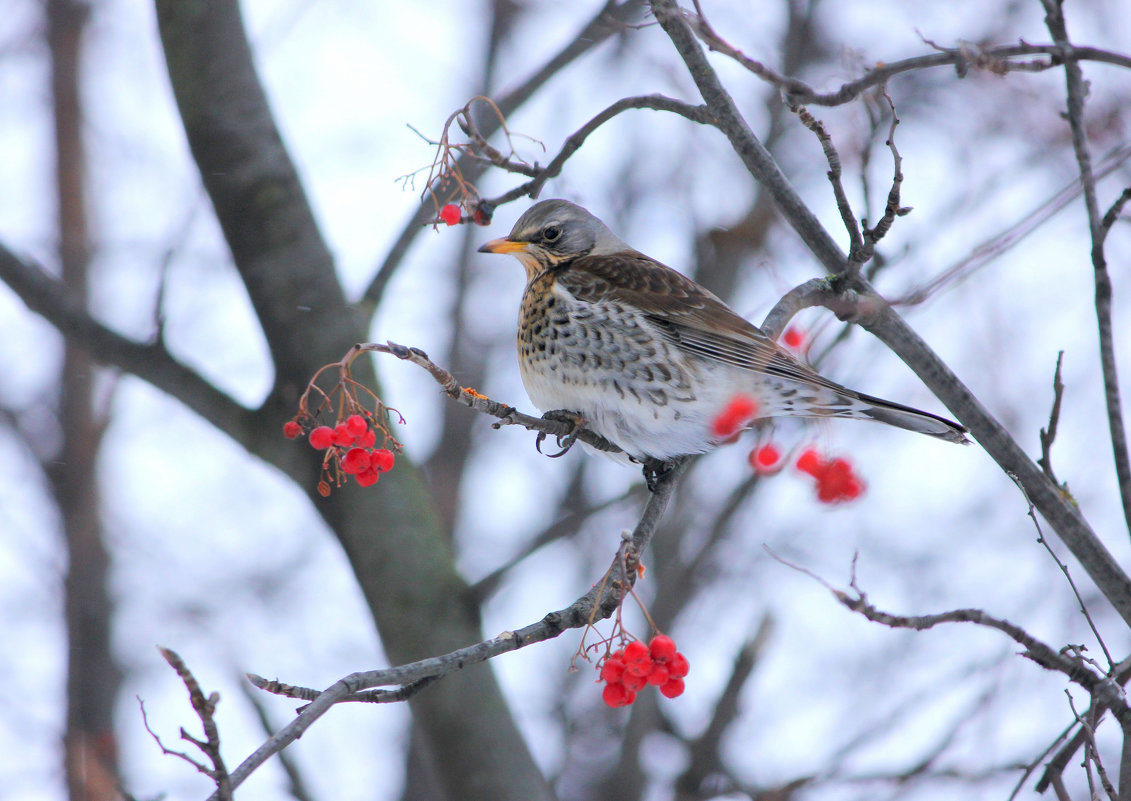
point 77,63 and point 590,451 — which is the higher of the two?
point 77,63

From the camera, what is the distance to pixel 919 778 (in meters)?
3.81

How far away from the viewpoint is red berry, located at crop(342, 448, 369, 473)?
2.59 meters

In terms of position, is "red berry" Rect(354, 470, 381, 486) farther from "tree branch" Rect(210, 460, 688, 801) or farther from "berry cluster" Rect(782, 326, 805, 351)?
"berry cluster" Rect(782, 326, 805, 351)

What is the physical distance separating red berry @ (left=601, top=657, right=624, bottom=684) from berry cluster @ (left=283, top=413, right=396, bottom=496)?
0.78 meters

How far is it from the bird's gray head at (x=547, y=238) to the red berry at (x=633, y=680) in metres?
2.36

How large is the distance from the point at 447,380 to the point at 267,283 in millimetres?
2304

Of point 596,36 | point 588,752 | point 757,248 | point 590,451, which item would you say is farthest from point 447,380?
point 588,752

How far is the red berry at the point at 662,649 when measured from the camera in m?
2.32

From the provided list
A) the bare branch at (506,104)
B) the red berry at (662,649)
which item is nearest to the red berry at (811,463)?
the red berry at (662,649)

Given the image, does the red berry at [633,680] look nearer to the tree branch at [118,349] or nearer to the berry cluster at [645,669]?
the berry cluster at [645,669]

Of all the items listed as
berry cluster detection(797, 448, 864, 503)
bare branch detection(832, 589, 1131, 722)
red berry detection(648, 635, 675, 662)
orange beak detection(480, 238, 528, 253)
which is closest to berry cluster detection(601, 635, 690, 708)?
red berry detection(648, 635, 675, 662)

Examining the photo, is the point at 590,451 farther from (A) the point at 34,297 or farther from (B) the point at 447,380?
(A) the point at 34,297

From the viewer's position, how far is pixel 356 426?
2477 mm

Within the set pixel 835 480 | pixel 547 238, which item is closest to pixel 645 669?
pixel 835 480
